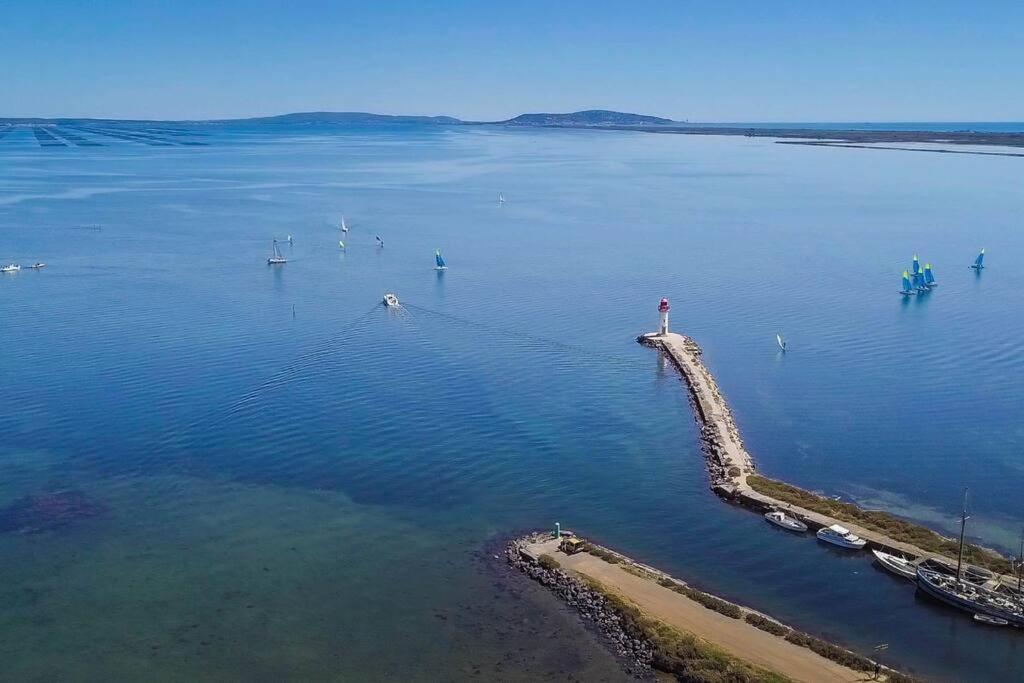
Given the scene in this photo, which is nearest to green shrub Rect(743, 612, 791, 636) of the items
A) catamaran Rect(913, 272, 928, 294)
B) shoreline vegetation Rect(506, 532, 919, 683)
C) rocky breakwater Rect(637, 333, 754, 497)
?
shoreline vegetation Rect(506, 532, 919, 683)

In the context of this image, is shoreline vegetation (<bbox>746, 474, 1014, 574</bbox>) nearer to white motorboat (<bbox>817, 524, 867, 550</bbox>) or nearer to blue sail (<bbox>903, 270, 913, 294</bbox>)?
white motorboat (<bbox>817, 524, 867, 550</bbox>)

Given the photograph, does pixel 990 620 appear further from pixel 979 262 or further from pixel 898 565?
pixel 979 262

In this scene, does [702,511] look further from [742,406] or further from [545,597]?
[742,406]

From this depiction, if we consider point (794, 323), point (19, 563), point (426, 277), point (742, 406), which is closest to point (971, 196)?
point (794, 323)

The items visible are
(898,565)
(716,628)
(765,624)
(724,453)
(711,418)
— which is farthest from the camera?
(711,418)

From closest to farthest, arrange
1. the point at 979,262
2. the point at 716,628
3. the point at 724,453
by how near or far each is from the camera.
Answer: the point at 716,628
the point at 724,453
the point at 979,262

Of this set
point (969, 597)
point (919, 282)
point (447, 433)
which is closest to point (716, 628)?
point (969, 597)
